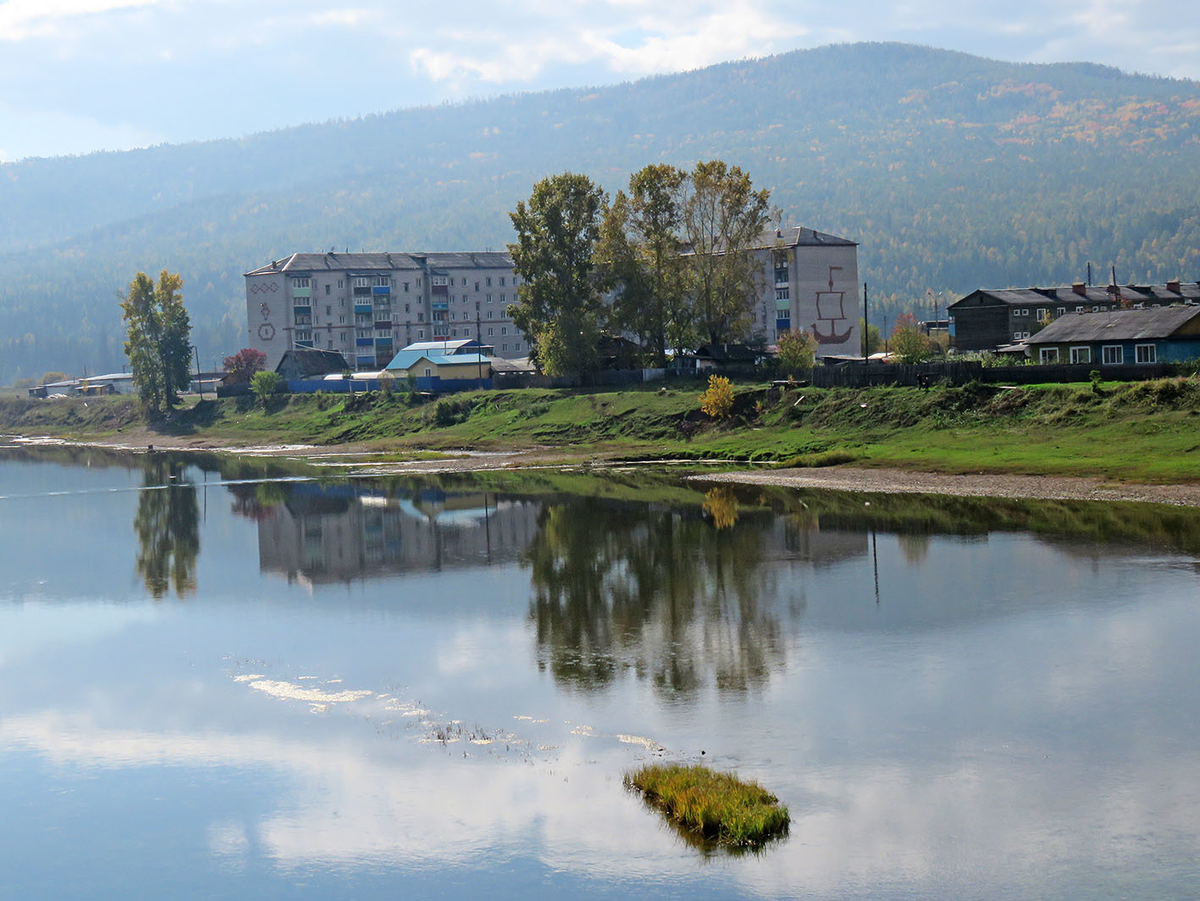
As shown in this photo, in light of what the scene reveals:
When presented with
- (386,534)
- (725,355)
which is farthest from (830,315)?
(386,534)

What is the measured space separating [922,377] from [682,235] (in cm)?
3521

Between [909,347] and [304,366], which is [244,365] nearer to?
[304,366]

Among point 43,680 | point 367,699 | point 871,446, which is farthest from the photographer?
point 871,446

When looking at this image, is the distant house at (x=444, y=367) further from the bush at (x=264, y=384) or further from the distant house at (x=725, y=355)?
the distant house at (x=725, y=355)

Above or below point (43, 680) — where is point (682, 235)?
above

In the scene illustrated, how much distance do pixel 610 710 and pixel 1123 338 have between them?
6709 centimetres

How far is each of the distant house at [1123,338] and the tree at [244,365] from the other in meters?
105

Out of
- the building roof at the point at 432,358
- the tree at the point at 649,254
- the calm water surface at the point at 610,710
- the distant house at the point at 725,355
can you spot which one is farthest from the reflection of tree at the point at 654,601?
the building roof at the point at 432,358

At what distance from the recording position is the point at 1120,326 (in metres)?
83.9

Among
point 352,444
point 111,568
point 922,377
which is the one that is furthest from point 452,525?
point 352,444

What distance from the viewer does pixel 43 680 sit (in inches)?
1268

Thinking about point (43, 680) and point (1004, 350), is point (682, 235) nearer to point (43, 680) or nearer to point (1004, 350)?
point (1004, 350)

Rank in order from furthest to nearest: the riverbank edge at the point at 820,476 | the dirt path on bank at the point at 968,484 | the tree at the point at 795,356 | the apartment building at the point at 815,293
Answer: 1. the apartment building at the point at 815,293
2. the tree at the point at 795,356
3. the riverbank edge at the point at 820,476
4. the dirt path on bank at the point at 968,484

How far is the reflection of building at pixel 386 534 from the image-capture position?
4894cm
